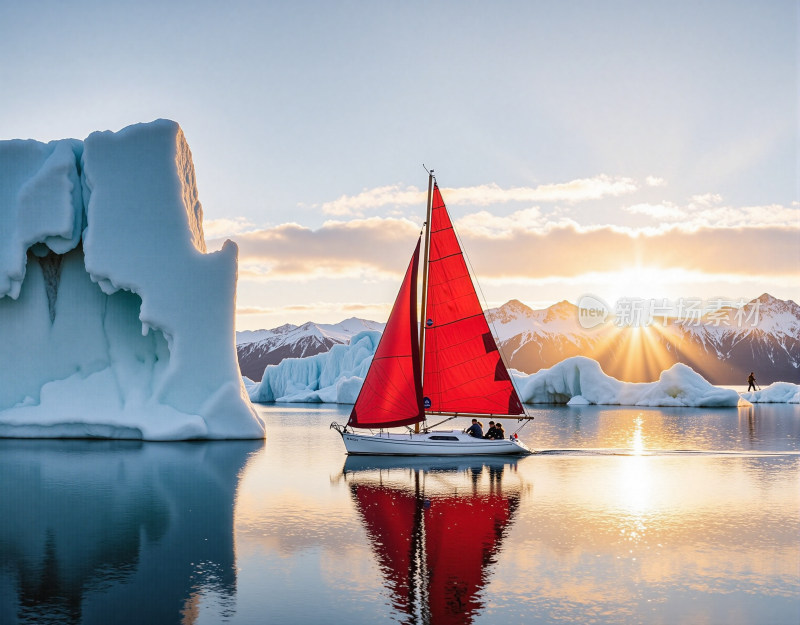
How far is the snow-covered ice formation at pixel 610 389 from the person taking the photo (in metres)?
67.4

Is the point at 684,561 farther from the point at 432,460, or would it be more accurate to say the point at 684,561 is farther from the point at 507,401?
the point at 507,401

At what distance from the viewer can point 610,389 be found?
236 ft

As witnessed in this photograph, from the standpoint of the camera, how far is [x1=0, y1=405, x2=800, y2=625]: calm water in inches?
372

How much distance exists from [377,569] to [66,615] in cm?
414

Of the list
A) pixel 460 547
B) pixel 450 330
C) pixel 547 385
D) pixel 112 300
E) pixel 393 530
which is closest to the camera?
pixel 460 547

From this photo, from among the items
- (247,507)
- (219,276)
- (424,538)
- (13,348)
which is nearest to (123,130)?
(219,276)

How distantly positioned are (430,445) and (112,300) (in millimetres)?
16515

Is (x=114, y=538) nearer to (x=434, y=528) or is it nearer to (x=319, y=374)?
(x=434, y=528)

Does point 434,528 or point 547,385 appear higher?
point 547,385

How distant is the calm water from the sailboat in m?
1.69

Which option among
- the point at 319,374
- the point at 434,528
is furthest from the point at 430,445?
the point at 319,374

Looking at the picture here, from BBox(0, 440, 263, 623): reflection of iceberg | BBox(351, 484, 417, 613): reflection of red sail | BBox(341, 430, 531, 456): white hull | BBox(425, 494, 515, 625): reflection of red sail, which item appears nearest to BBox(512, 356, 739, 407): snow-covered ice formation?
BBox(341, 430, 531, 456): white hull

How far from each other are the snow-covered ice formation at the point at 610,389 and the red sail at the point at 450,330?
43.6 meters

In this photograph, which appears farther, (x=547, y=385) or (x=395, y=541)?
(x=547, y=385)
